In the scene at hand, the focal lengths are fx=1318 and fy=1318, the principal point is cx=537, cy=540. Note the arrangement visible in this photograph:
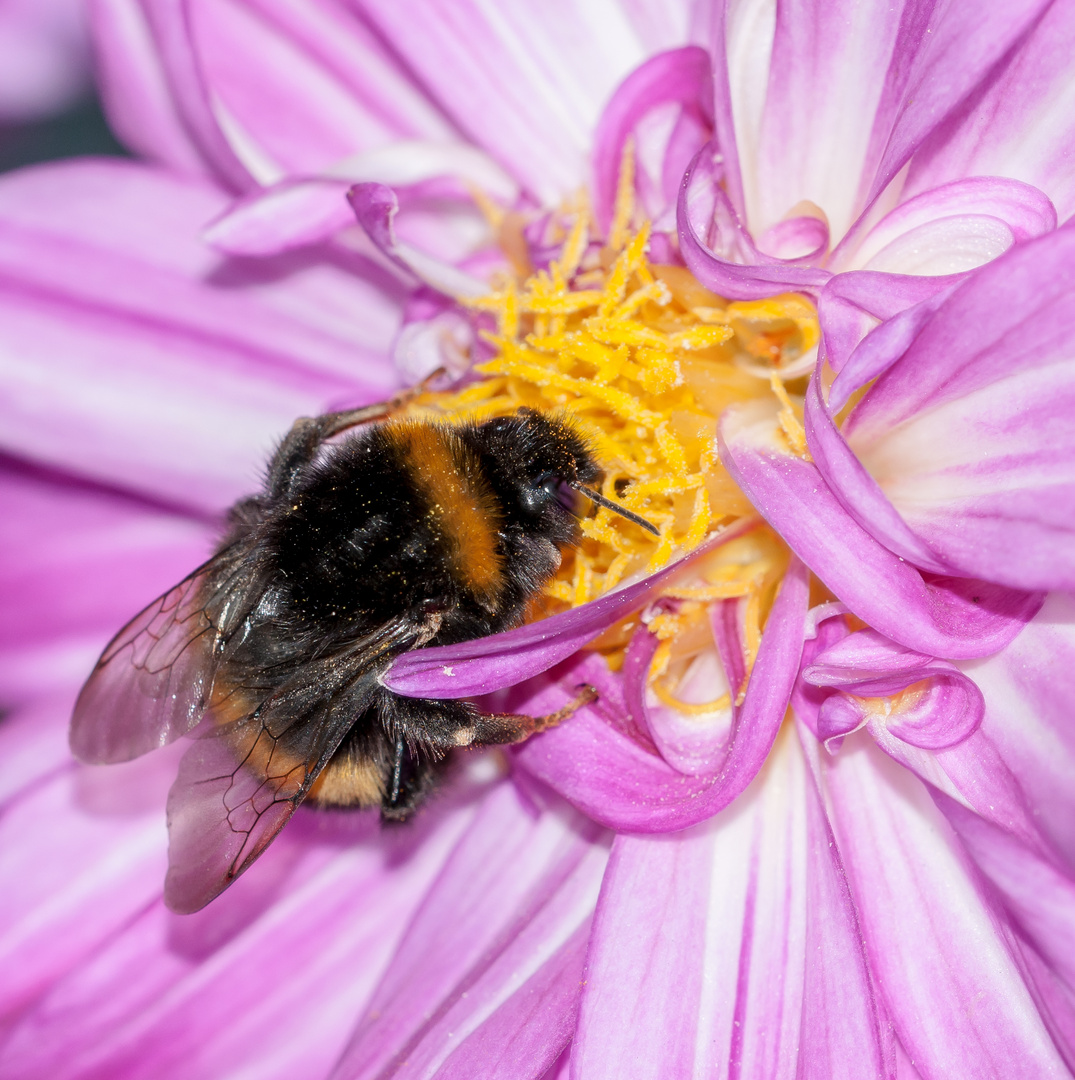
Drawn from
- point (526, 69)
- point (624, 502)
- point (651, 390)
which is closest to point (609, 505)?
point (624, 502)

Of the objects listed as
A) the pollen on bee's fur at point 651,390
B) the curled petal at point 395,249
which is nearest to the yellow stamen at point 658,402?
the pollen on bee's fur at point 651,390

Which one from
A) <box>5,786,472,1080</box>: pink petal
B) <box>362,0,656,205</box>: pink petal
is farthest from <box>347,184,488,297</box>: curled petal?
<box>5,786,472,1080</box>: pink petal

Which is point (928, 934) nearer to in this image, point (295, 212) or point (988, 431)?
point (988, 431)

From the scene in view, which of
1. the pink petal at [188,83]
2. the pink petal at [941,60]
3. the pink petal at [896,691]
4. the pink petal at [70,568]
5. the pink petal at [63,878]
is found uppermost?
the pink petal at [941,60]

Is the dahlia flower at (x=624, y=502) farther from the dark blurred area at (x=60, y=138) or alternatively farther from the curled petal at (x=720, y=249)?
the dark blurred area at (x=60, y=138)

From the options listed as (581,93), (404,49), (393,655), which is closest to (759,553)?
(393,655)

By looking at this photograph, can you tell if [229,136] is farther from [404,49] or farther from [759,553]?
[759,553]

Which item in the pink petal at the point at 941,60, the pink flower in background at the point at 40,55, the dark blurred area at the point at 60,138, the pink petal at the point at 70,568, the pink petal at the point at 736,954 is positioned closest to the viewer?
the pink petal at the point at 941,60
